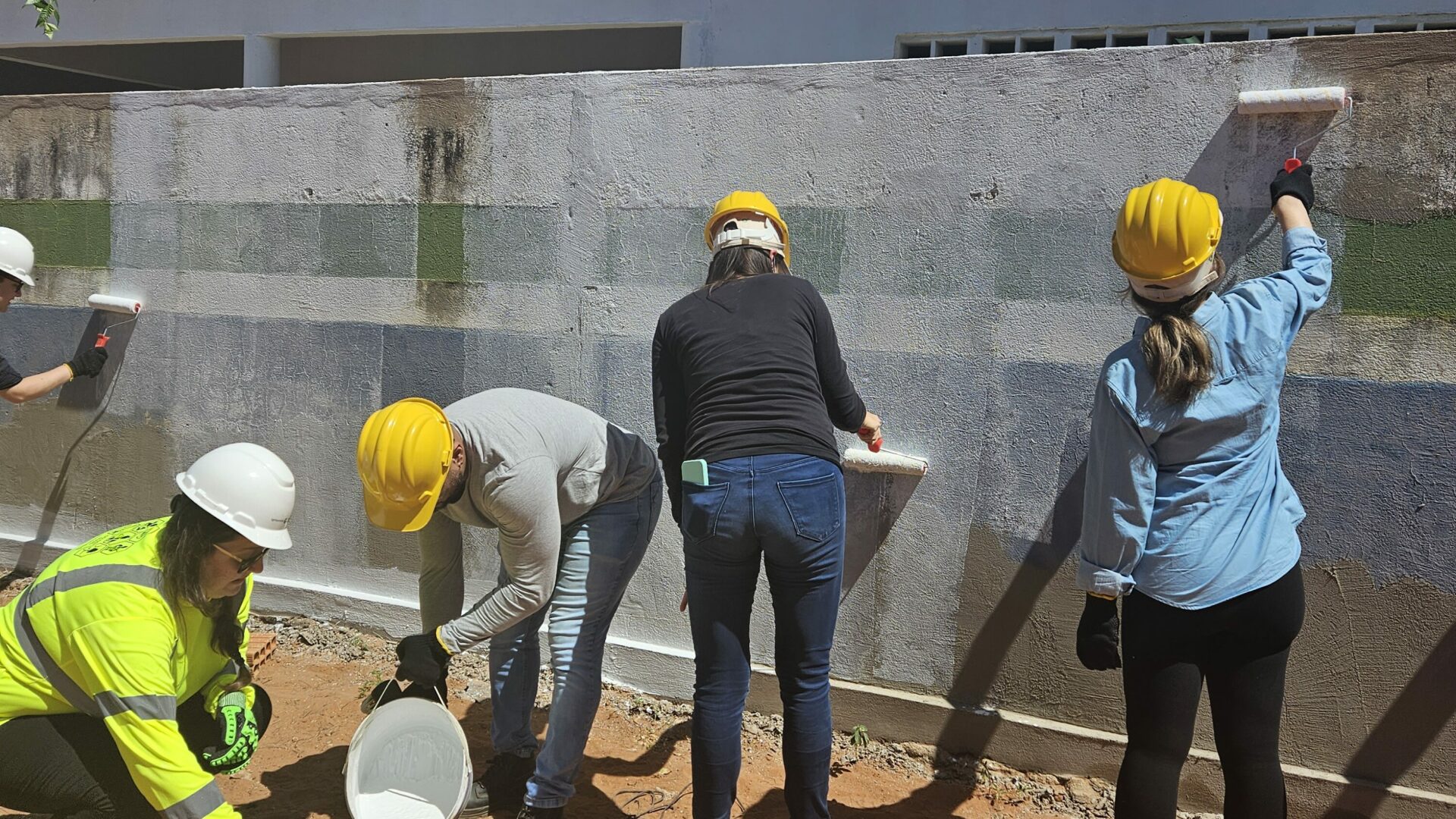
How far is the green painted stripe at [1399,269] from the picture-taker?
2.91 meters

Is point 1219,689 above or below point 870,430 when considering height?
below

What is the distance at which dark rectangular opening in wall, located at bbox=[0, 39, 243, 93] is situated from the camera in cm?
930

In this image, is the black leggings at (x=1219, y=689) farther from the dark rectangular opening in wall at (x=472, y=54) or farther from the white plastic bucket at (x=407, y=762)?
the dark rectangular opening in wall at (x=472, y=54)

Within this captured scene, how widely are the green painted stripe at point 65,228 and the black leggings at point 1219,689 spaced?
4.92 m

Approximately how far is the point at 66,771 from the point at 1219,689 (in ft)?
8.73

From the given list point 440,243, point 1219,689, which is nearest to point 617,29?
point 440,243

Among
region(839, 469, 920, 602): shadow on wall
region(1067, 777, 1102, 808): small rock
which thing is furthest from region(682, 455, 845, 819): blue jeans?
region(1067, 777, 1102, 808): small rock

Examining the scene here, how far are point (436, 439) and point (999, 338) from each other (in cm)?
188

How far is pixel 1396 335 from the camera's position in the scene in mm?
2969

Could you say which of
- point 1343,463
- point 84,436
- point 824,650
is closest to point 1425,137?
point 1343,463

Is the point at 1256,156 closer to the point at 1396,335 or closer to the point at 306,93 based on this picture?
the point at 1396,335

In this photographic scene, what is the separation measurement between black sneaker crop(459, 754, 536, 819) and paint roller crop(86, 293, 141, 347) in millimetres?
3086

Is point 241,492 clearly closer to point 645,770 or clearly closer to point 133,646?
point 133,646

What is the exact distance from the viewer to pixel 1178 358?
2207mm
